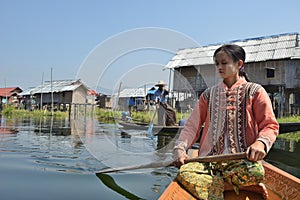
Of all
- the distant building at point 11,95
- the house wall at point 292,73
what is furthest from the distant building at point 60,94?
the house wall at point 292,73

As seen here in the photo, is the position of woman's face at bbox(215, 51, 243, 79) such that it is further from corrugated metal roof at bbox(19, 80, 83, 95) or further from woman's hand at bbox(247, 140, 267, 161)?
corrugated metal roof at bbox(19, 80, 83, 95)

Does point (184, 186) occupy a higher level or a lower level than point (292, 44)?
lower

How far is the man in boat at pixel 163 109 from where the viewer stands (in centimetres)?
754

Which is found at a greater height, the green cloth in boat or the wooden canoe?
the green cloth in boat

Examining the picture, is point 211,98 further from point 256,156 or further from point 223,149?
point 256,156

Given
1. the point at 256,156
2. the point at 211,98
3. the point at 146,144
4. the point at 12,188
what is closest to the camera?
the point at 256,156

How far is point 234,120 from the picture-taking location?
1853 millimetres

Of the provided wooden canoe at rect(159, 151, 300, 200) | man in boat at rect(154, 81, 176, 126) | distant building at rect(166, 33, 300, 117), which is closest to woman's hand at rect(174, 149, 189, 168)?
wooden canoe at rect(159, 151, 300, 200)

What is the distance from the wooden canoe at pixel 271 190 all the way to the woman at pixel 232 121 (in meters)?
0.05

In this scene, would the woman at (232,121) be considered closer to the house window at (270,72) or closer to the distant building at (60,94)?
the house window at (270,72)

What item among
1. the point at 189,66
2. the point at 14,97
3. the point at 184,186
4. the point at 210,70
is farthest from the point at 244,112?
the point at 14,97

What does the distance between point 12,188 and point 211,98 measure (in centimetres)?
223

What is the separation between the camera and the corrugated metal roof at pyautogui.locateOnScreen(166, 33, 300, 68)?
14.9 metres

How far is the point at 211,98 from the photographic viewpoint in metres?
1.99
